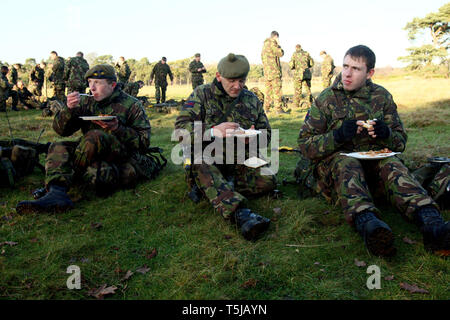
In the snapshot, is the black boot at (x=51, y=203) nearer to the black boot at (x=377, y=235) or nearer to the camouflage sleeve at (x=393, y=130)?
the black boot at (x=377, y=235)

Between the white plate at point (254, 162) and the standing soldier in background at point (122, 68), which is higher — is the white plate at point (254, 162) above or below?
below

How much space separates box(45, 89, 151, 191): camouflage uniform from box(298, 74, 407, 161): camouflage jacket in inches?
83.3

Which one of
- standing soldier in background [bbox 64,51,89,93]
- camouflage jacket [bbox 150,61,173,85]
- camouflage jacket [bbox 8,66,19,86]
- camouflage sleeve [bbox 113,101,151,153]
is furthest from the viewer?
camouflage jacket [bbox 8,66,19,86]

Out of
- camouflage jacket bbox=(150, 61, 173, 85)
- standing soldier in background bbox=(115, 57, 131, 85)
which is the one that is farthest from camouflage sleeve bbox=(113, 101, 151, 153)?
standing soldier in background bbox=(115, 57, 131, 85)

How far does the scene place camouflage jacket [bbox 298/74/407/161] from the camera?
3.64 meters

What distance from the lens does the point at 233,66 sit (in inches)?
148

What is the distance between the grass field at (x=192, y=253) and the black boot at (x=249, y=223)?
3.5 inches

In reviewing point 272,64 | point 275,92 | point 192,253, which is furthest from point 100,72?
point 275,92

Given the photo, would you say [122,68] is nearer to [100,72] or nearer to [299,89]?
[299,89]

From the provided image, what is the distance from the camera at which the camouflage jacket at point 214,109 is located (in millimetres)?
4051

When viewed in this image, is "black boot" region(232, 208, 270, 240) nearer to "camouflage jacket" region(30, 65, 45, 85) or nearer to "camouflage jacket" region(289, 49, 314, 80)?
"camouflage jacket" region(289, 49, 314, 80)

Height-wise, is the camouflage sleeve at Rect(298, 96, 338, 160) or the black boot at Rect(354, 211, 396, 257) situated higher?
the camouflage sleeve at Rect(298, 96, 338, 160)

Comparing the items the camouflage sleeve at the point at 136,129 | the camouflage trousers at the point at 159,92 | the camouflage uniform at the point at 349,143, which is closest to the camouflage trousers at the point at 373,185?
the camouflage uniform at the point at 349,143

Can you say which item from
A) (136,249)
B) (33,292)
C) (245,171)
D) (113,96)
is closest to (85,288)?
(33,292)
